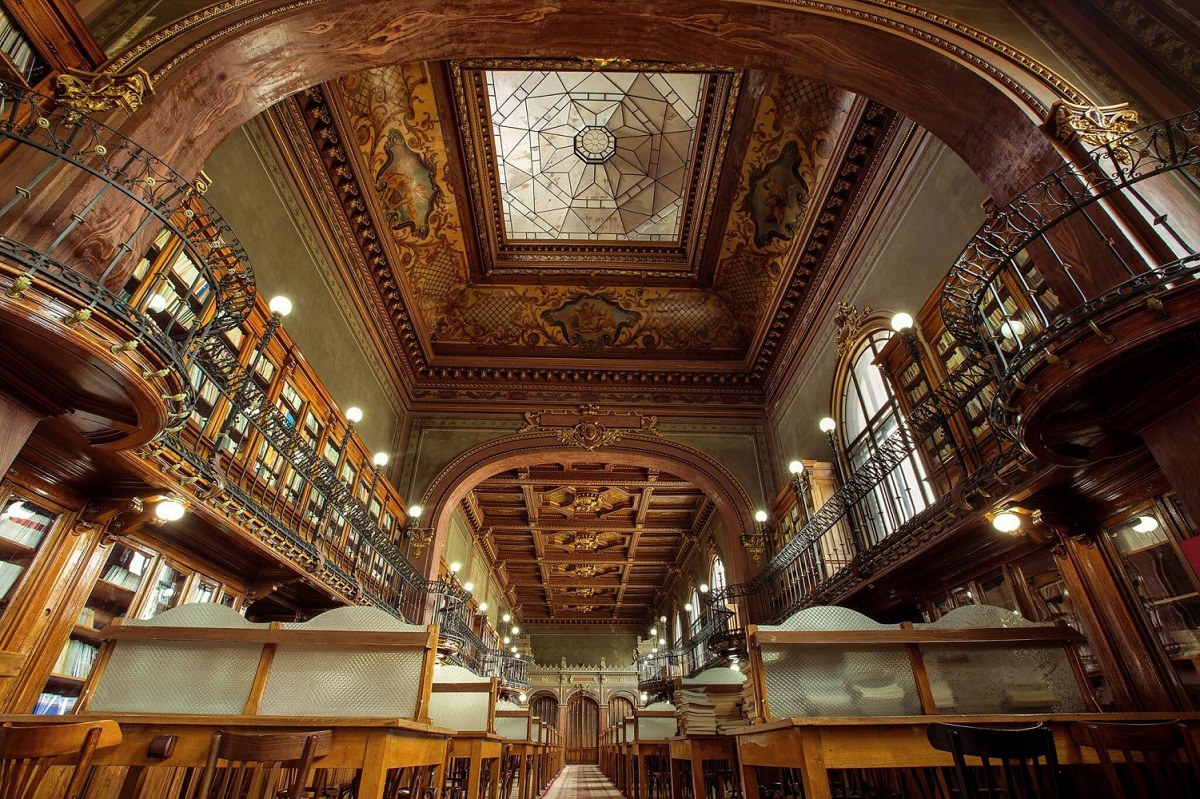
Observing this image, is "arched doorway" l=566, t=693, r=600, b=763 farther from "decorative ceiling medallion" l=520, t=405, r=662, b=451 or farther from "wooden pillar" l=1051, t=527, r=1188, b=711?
"wooden pillar" l=1051, t=527, r=1188, b=711

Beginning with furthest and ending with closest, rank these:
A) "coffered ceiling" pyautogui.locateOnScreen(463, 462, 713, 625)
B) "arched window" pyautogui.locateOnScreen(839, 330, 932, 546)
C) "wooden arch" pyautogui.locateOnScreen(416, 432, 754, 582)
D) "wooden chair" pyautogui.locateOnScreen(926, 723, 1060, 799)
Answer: "coffered ceiling" pyautogui.locateOnScreen(463, 462, 713, 625), "wooden arch" pyautogui.locateOnScreen(416, 432, 754, 582), "arched window" pyautogui.locateOnScreen(839, 330, 932, 546), "wooden chair" pyautogui.locateOnScreen(926, 723, 1060, 799)

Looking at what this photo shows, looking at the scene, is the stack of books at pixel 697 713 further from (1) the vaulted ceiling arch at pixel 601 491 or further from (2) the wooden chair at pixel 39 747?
(2) the wooden chair at pixel 39 747

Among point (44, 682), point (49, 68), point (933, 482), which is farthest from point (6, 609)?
point (933, 482)

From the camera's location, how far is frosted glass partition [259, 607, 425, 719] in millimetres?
3312

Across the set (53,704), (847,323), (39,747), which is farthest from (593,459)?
(39,747)

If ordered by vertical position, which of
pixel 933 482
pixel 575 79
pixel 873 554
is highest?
pixel 575 79

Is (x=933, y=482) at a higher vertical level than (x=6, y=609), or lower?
higher

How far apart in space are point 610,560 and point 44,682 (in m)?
17.3

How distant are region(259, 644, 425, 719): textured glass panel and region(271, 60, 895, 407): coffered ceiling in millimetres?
6484

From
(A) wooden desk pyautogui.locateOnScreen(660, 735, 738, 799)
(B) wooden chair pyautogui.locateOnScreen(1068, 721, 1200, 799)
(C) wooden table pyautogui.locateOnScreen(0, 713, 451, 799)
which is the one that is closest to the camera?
(B) wooden chair pyautogui.locateOnScreen(1068, 721, 1200, 799)

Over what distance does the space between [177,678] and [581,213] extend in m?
9.61

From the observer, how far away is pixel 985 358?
3799 mm

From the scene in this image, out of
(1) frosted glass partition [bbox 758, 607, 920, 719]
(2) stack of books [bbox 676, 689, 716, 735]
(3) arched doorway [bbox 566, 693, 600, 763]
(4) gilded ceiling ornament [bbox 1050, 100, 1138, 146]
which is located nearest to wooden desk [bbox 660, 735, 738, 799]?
(2) stack of books [bbox 676, 689, 716, 735]

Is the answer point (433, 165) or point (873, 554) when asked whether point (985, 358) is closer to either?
point (873, 554)
